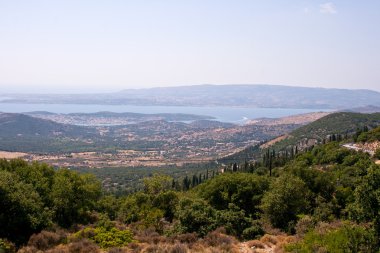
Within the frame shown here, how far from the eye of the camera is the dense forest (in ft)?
51.3

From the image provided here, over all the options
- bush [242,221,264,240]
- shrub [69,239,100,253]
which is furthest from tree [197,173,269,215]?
shrub [69,239,100,253]

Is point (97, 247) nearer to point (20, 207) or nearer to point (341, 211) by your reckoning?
point (20, 207)

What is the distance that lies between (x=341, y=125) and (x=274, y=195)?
12202 cm

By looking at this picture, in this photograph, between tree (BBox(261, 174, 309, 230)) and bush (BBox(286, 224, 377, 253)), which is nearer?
bush (BBox(286, 224, 377, 253))

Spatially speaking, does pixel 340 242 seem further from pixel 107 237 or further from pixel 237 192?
pixel 237 192

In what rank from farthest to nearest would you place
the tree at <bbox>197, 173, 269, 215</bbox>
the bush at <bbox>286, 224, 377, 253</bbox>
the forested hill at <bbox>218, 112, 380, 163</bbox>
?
the forested hill at <bbox>218, 112, 380, 163</bbox>, the tree at <bbox>197, 173, 269, 215</bbox>, the bush at <bbox>286, 224, 377, 253</bbox>

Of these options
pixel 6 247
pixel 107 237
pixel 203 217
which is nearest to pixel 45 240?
pixel 6 247

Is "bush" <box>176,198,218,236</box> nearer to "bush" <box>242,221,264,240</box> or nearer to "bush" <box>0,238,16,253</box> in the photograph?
"bush" <box>242,221,264,240</box>

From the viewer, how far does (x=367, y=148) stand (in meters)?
66.8

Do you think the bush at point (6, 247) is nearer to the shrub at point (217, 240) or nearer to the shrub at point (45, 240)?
the shrub at point (45, 240)

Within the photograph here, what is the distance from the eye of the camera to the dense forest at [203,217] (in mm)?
15648

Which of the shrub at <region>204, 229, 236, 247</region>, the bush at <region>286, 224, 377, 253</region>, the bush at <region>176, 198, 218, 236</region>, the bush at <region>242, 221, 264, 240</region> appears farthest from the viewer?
the bush at <region>176, 198, 218, 236</region>

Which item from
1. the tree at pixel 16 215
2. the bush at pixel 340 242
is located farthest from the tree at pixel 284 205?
the tree at pixel 16 215

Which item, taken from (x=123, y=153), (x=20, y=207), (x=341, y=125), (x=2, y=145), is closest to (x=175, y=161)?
(x=123, y=153)
